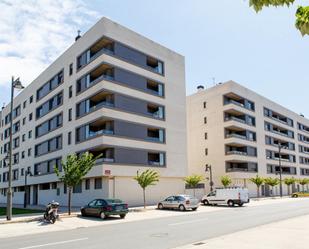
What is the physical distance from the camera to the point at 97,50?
1644 inches

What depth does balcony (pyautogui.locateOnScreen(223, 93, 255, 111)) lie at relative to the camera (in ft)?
201

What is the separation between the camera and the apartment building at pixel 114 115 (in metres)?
37.4

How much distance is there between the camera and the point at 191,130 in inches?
2606

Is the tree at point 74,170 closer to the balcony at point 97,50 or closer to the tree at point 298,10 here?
the balcony at point 97,50

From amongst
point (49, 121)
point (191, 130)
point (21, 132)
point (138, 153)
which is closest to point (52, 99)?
point (49, 121)

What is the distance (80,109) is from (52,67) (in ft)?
43.1

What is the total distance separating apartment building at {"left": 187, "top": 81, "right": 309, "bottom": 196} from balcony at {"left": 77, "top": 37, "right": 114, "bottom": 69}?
89.1ft

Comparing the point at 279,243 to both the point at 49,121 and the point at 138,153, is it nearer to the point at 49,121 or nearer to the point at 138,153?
the point at 138,153

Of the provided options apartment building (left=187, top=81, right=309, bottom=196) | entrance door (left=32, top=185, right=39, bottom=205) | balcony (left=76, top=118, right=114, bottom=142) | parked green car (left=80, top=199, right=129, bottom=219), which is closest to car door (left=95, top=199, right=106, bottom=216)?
parked green car (left=80, top=199, right=129, bottom=219)

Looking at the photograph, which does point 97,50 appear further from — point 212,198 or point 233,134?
point 233,134

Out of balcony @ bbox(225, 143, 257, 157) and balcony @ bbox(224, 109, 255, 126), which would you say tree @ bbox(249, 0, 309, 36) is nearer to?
balcony @ bbox(225, 143, 257, 157)

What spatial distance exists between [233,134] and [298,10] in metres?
55.8

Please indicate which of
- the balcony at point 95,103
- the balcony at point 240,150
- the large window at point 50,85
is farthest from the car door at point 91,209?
the balcony at point 240,150

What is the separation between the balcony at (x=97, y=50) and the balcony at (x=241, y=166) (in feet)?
97.5
